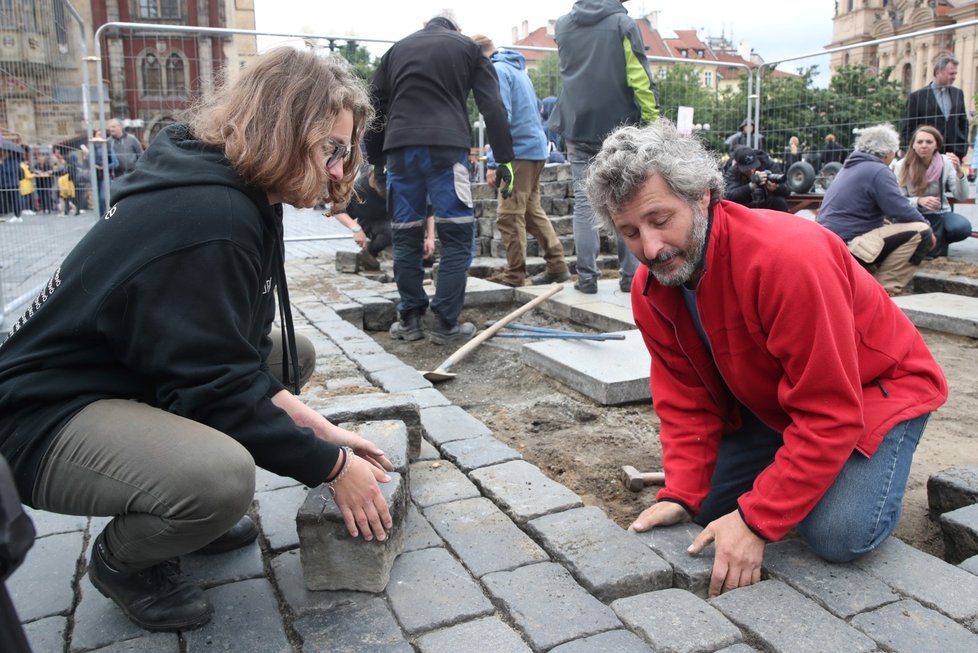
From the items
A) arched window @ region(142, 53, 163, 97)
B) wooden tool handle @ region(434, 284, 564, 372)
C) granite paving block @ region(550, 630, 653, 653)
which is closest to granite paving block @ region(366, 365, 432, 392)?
wooden tool handle @ region(434, 284, 564, 372)

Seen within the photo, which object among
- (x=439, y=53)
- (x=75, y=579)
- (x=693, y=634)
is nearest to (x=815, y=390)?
(x=693, y=634)

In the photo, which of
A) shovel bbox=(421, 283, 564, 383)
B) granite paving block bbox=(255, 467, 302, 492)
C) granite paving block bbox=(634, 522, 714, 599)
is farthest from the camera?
shovel bbox=(421, 283, 564, 383)

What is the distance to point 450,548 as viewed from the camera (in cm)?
235

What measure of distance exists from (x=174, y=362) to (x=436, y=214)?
3386 millimetres

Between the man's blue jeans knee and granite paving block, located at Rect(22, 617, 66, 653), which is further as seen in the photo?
the man's blue jeans knee

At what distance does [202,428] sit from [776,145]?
34.1 feet

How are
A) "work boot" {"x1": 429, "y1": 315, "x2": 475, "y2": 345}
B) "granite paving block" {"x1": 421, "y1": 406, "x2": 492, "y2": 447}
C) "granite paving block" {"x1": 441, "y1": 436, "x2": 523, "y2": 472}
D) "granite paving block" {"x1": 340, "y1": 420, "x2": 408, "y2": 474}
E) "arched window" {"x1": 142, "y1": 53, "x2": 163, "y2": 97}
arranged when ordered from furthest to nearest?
1. "arched window" {"x1": 142, "y1": 53, "x2": 163, "y2": 97}
2. "work boot" {"x1": 429, "y1": 315, "x2": 475, "y2": 345}
3. "granite paving block" {"x1": 421, "y1": 406, "x2": 492, "y2": 447}
4. "granite paving block" {"x1": 441, "y1": 436, "x2": 523, "y2": 472}
5. "granite paving block" {"x1": 340, "y1": 420, "x2": 408, "y2": 474}

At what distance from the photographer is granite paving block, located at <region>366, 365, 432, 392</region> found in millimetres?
3854

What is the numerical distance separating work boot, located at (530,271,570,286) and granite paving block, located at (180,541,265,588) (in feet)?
15.7

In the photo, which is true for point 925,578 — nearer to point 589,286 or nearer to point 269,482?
point 269,482

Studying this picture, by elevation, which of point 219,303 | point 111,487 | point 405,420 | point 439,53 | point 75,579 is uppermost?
point 439,53

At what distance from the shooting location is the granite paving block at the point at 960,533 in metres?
2.33

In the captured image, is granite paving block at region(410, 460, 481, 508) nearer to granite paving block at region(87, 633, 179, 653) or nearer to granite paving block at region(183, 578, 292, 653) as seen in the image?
granite paving block at region(183, 578, 292, 653)

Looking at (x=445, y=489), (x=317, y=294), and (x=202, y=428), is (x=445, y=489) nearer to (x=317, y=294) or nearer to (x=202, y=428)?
(x=202, y=428)
